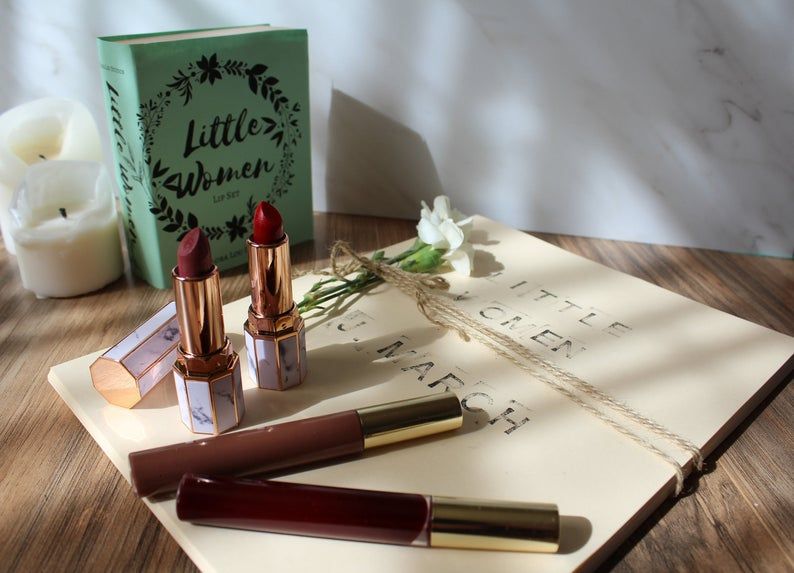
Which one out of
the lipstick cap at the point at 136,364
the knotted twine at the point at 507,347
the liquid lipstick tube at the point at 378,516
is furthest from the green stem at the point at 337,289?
the liquid lipstick tube at the point at 378,516

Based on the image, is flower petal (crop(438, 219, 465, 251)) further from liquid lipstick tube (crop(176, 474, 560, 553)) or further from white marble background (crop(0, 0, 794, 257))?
liquid lipstick tube (crop(176, 474, 560, 553))

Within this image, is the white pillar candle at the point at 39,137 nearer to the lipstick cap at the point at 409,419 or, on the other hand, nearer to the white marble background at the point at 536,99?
the white marble background at the point at 536,99

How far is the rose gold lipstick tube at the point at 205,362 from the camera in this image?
1.30 feet

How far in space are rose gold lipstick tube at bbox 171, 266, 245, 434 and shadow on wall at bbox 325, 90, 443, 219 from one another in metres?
0.46

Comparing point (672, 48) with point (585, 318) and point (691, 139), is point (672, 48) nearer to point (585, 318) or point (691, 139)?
point (691, 139)

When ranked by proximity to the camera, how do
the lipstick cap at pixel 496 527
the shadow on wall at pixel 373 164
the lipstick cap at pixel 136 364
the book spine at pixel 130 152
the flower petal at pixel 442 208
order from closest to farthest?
the lipstick cap at pixel 496 527, the lipstick cap at pixel 136 364, the book spine at pixel 130 152, the flower petal at pixel 442 208, the shadow on wall at pixel 373 164

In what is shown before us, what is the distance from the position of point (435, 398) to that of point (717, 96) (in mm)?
498

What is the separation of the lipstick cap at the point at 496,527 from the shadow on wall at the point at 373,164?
545mm

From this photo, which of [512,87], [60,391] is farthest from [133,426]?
[512,87]

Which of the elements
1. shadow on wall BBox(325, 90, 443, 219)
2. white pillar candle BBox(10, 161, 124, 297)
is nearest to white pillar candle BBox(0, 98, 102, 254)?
white pillar candle BBox(10, 161, 124, 297)

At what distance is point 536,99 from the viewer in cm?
75

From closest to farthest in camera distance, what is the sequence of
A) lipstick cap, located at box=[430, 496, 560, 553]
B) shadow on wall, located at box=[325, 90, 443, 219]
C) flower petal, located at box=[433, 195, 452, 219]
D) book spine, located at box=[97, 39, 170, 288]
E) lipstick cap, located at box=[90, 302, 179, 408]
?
lipstick cap, located at box=[430, 496, 560, 553] → lipstick cap, located at box=[90, 302, 179, 408] → book spine, located at box=[97, 39, 170, 288] → flower petal, located at box=[433, 195, 452, 219] → shadow on wall, located at box=[325, 90, 443, 219]

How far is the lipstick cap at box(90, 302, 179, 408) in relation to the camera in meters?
0.44

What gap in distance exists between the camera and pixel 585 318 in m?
0.57
